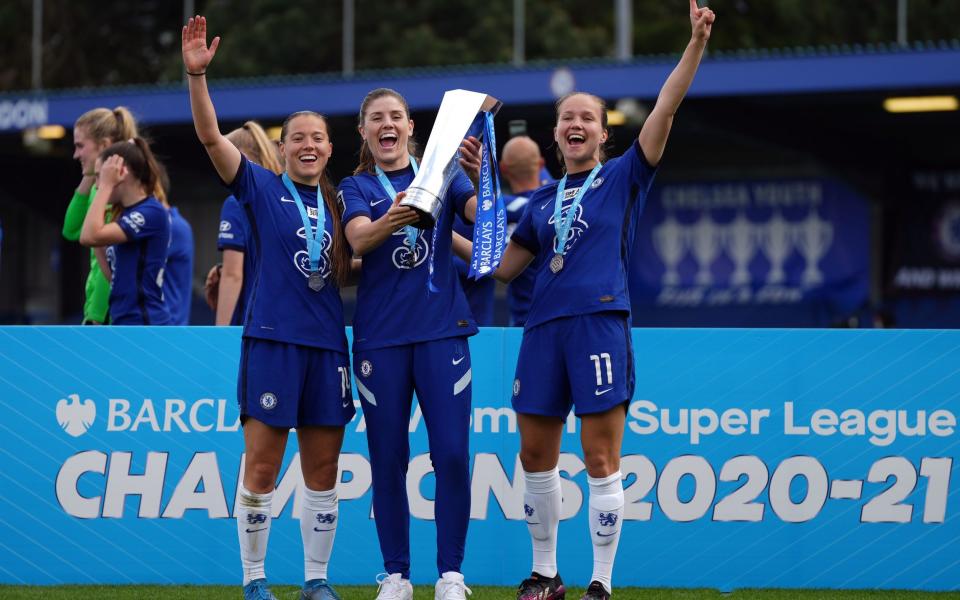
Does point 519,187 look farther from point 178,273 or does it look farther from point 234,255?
point 178,273

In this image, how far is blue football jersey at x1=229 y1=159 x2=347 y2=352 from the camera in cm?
506

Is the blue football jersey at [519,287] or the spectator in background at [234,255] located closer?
the spectator in background at [234,255]

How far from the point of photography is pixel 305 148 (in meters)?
5.26

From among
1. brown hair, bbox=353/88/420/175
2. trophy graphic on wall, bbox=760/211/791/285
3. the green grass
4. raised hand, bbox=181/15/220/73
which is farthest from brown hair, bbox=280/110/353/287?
trophy graphic on wall, bbox=760/211/791/285

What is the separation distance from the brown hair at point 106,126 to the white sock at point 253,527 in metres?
2.95

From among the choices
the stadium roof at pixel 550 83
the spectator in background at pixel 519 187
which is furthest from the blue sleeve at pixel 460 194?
the stadium roof at pixel 550 83

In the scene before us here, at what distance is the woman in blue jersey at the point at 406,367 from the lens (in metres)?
5.11

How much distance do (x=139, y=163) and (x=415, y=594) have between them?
2700 millimetres

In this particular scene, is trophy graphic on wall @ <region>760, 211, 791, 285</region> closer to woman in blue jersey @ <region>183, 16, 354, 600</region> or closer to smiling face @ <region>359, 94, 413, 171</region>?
smiling face @ <region>359, 94, 413, 171</region>

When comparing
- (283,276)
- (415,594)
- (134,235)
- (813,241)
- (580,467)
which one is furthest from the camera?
(813,241)

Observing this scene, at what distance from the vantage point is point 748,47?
2819 centimetres

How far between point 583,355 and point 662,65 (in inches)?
390

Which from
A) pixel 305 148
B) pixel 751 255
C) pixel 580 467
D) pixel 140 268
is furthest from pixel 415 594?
pixel 751 255

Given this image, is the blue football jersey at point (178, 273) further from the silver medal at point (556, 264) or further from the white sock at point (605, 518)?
the white sock at point (605, 518)
